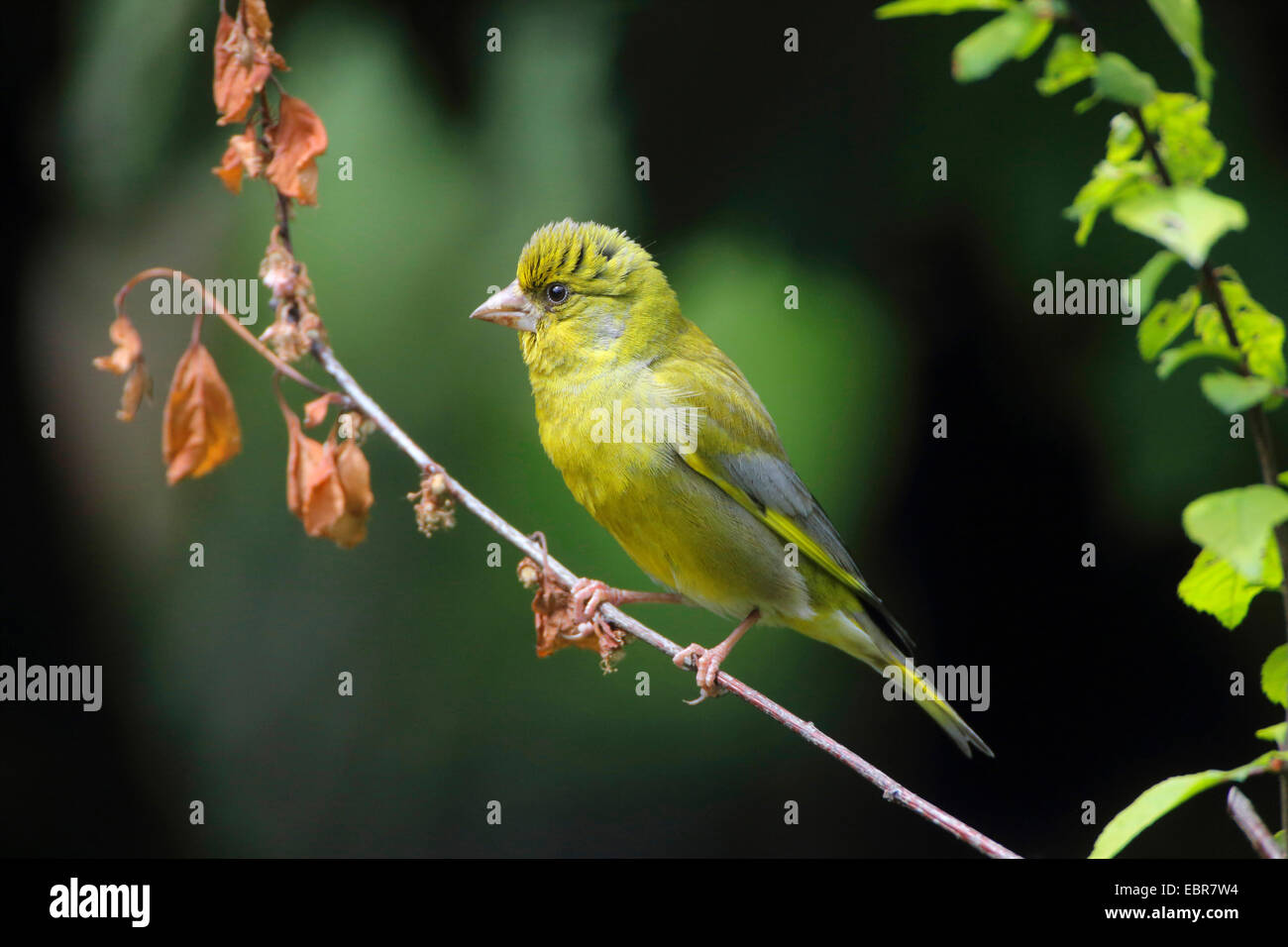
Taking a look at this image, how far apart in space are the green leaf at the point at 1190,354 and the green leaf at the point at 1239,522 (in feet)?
0.39

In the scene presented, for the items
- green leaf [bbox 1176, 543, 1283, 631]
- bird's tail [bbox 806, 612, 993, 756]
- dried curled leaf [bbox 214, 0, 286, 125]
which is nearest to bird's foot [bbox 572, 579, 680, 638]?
bird's tail [bbox 806, 612, 993, 756]

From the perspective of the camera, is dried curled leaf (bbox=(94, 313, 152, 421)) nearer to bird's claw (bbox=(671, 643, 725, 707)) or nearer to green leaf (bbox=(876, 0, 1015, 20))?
green leaf (bbox=(876, 0, 1015, 20))

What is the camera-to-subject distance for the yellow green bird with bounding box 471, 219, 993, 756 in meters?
3.11

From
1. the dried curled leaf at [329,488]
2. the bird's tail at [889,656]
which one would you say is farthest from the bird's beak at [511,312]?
the dried curled leaf at [329,488]

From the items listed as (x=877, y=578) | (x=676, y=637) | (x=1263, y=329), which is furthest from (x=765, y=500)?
(x=1263, y=329)

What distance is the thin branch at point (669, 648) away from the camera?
178 cm

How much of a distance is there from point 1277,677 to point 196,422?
Result: 5.01 ft

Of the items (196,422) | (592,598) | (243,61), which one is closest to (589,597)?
(592,598)

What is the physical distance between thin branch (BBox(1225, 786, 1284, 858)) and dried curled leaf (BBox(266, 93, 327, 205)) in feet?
4.90

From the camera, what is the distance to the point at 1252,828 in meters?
1.30

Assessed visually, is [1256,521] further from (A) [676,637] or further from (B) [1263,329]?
(A) [676,637]

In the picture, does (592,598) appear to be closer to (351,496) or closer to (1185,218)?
(351,496)

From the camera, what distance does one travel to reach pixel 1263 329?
1178mm

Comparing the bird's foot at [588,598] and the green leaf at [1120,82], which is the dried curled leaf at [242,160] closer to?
the bird's foot at [588,598]
